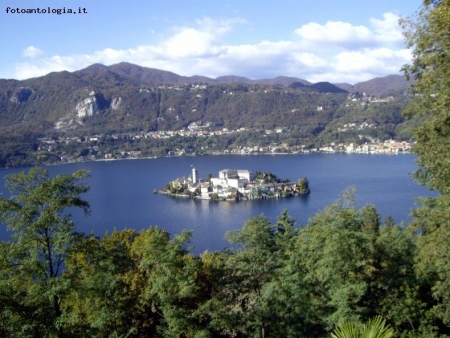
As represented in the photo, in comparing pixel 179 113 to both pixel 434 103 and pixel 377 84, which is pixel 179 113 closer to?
pixel 377 84

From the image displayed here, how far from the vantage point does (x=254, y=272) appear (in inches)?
195

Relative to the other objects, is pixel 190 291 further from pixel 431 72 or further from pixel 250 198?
pixel 250 198

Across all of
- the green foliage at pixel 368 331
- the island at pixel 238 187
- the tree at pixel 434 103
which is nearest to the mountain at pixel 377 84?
the island at pixel 238 187

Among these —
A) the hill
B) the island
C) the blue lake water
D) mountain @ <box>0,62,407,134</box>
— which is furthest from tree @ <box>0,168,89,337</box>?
mountain @ <box>0,62,407,134</box>

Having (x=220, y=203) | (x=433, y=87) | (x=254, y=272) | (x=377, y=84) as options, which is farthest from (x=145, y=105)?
(x=433, y=87)

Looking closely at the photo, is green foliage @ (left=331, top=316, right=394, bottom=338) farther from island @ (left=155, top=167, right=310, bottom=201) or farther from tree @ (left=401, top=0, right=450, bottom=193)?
island @ (left=155, top=167, right=310, bottom=201)

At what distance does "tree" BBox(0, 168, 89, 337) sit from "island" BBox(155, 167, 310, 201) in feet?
80.7

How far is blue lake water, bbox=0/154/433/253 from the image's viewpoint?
797 inches

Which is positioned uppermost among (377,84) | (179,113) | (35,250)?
(377,84)

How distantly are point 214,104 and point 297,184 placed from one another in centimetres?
6809

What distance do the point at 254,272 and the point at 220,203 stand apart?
22.2 meters

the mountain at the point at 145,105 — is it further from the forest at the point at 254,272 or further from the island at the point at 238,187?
the forest at the point at 254,272

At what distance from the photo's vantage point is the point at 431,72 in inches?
109

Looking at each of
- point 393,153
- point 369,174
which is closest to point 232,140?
point 393,153
